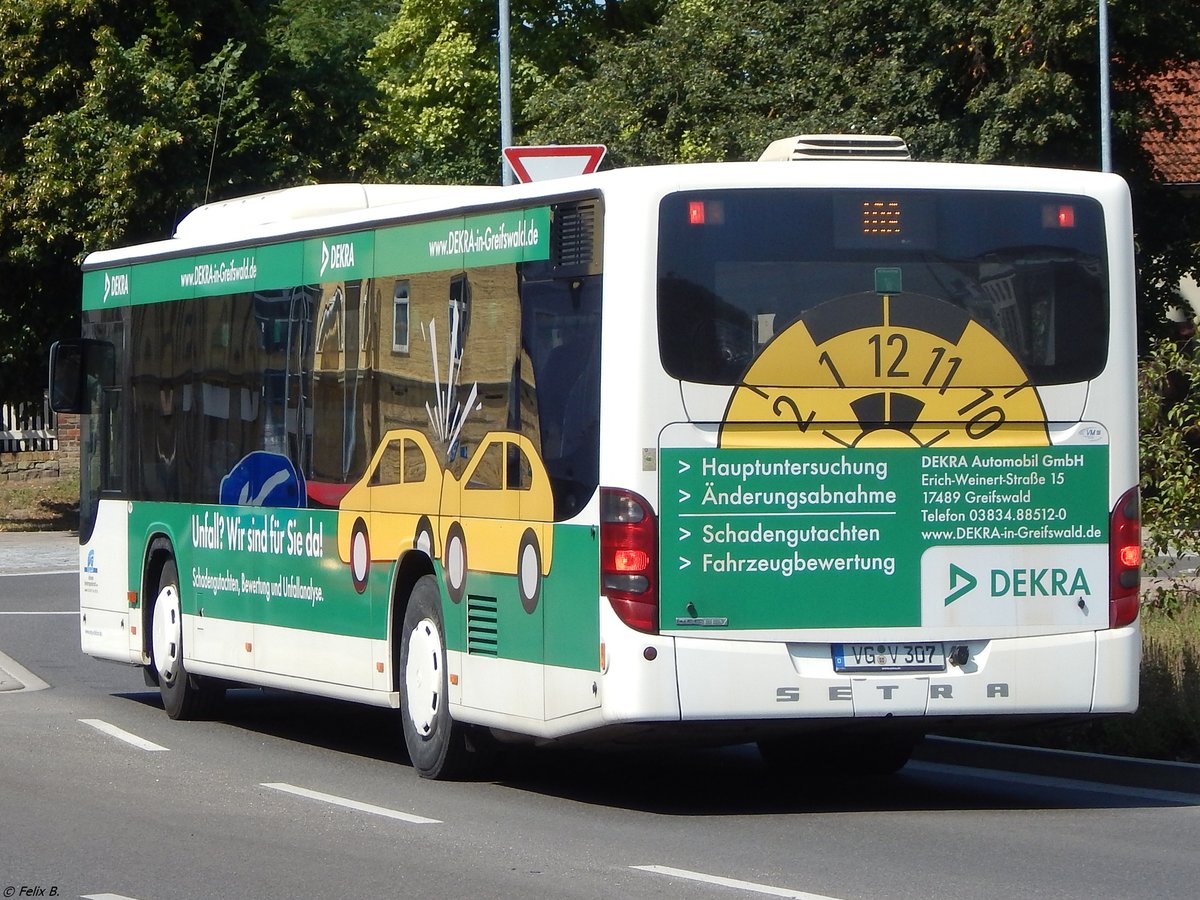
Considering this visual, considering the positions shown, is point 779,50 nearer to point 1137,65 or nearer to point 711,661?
point 1137,65

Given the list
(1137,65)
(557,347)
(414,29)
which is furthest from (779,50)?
(557,347)

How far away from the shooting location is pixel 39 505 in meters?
40.6

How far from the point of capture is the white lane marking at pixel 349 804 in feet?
31.3

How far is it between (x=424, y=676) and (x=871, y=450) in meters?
2.82

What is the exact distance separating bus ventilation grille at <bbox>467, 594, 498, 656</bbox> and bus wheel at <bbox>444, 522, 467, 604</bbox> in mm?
103

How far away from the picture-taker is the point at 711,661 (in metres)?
9.26

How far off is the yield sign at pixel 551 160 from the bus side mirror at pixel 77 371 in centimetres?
322

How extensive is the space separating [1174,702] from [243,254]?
6151mm

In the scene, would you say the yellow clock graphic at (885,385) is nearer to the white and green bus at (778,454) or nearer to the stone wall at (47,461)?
the white and green bus at (778,454)

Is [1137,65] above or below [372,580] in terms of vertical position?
above

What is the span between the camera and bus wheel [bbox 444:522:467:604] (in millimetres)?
10555

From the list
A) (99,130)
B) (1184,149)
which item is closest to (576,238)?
(99,130)

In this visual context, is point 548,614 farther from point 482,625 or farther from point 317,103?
point 317,103

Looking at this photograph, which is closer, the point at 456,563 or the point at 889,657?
the point at 889,657
